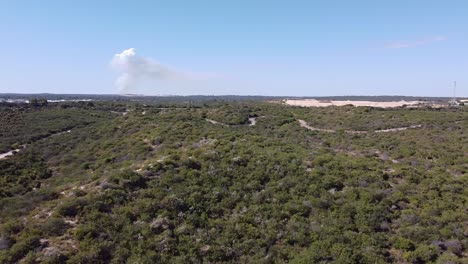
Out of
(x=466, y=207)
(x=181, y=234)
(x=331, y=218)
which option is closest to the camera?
(x=181, y=234)

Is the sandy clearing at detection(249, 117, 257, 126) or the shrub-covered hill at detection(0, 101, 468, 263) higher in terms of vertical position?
the sandy clearing at detection(249, 117, 257, 126)

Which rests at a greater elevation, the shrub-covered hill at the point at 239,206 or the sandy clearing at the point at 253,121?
the sandy clearing at the point at 253,121

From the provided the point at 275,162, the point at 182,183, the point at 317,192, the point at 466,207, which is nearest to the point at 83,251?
the point at 182,183

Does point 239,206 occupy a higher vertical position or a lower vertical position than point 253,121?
lower

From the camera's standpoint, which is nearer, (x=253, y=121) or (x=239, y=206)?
(x=239, y=206)

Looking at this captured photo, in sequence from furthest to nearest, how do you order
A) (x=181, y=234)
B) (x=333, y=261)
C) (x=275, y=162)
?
(x=275, y=162), (x=181, y=234), (x=333, y=261)

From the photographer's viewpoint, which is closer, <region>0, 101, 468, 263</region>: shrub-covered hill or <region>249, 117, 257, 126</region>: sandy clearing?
<region>0, 101, 468, 263</region>: shrub-covered hill

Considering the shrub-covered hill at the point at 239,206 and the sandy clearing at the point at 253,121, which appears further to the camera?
the sandy clearing at the point at 253,121

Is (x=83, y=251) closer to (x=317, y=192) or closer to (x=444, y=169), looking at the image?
(x=317, y=192)
